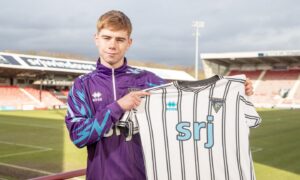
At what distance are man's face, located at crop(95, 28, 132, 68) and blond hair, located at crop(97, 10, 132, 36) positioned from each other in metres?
0.03

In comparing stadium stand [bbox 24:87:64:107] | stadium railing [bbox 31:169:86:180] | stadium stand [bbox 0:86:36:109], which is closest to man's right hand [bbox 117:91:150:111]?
stadium railing [bbox 31:169:86:180]

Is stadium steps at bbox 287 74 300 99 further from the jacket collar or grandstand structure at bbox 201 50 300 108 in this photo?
the jacket collar

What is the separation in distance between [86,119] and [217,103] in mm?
863

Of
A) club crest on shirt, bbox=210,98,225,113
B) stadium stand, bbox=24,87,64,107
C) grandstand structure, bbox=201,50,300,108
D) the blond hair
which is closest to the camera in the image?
the blond hair

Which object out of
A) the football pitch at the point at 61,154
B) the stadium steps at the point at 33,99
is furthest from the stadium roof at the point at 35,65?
the football pitch at the point at 61,154

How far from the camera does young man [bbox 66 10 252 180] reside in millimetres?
2248

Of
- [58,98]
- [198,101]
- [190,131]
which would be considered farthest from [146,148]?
[58,98]

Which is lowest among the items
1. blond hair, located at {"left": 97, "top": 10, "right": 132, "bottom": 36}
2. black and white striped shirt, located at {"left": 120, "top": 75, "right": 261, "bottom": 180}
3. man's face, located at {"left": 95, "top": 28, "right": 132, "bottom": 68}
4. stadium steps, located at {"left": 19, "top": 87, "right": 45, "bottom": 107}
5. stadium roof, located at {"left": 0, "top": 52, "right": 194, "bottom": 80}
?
black and white striped shirt, located at {"left": 120, "top": 75, "right": 261, "bottom": 180}

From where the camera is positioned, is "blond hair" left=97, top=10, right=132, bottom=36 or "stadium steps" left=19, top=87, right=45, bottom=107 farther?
"stadium steps" left=19, top=87, right=45, bottom=107

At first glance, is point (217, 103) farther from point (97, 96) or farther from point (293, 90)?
point (293, 90)

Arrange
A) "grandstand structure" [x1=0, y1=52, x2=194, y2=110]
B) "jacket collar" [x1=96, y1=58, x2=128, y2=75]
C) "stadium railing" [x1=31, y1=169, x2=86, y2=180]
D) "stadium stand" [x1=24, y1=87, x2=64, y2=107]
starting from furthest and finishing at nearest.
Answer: "stadium stand" [x1=24, y1=87, x2=64, y2=107]
"grandstand structure" [x1=0, y1=52, x2=194, y2=110]
"stadium railing" [x1=31, y1=169, x2=86, y2=180]
"jacket collar" [x1=96, y1=58, x2=128, y2=75]

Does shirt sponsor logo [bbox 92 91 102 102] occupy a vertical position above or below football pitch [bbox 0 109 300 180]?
above

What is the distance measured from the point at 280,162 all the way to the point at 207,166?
8.14 m

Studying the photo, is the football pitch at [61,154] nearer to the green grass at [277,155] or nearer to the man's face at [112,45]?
the green grass at [277,155]
